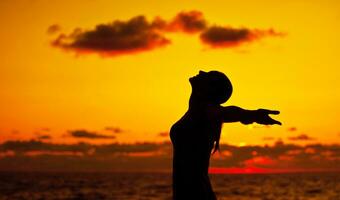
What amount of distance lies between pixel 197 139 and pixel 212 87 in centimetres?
42

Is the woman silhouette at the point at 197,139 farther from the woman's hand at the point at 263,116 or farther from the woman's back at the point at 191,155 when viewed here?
the woman's hand at the point at 263,116

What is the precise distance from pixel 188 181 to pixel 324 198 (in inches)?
2262

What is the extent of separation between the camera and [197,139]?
5238 mm

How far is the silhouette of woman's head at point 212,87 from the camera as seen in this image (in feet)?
17.1

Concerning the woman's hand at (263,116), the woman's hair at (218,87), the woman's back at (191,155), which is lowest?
the woman's back at (191,155)

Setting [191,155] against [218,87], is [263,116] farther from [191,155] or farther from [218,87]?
[191,155]

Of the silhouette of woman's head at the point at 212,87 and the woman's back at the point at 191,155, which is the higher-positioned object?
the silhouette of woman's head at the point at 212,87

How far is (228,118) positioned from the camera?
489cm

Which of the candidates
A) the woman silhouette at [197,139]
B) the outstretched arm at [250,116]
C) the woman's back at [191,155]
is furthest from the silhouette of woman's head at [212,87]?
the outstretched arm at [250,116]

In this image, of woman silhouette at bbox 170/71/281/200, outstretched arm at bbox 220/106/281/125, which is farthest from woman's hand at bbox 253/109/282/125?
woman silhouette at bbox 170/71/281/200

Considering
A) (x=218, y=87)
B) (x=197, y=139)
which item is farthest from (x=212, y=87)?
(x=197, y=139)

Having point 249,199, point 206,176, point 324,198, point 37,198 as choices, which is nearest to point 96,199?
point 37,198

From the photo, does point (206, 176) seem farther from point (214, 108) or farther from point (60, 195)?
point (60, 195)

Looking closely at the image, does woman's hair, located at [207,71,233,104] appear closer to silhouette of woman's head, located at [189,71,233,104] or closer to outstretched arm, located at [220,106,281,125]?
silhouette of woman's head, located at [189,71,233,104]
